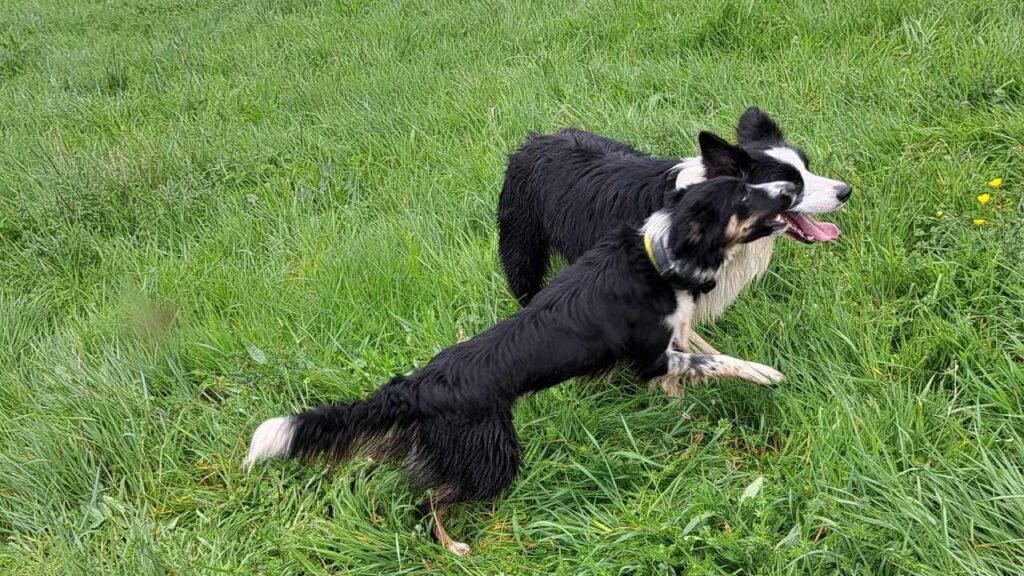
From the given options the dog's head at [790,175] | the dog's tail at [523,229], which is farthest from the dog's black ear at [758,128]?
the dog's tail at [523,229]

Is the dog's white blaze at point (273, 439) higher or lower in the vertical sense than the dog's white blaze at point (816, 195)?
lower

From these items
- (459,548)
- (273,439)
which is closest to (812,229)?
(459,548)

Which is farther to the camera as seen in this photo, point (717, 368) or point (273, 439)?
point (717, 368)

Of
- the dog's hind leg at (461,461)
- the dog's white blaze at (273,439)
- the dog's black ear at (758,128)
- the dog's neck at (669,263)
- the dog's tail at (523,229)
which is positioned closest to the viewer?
the dog's white blaze at (273,439)

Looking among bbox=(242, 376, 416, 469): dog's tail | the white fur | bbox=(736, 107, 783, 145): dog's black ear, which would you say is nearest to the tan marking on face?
the white fur

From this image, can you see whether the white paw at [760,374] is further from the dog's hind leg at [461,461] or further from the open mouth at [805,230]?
the dog's hind leg at [461,461]

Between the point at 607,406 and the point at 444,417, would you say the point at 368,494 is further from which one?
the point at 607,406

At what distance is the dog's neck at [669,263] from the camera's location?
7.34 feet

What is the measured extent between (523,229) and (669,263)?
3.14 feet

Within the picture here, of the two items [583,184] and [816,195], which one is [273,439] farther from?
[816,195]

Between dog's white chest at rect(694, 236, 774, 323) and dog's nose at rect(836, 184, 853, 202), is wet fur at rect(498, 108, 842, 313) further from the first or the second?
dog's nose at rect(836, 184, 853, 202)

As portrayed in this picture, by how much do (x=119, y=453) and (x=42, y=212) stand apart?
2.32 m

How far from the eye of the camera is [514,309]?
3160mm

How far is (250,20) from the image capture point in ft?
24.0
